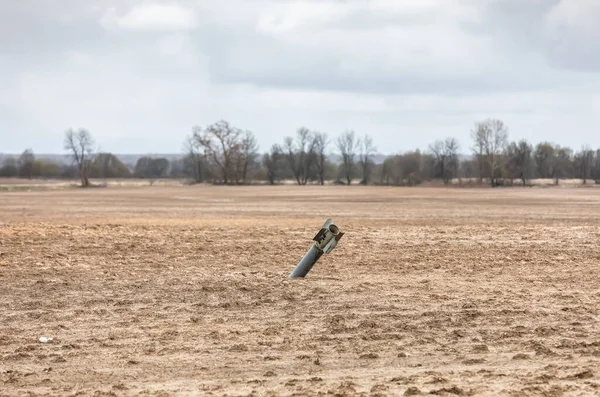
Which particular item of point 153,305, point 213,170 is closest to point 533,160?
point 213,170

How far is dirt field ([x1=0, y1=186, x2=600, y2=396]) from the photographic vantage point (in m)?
7.40

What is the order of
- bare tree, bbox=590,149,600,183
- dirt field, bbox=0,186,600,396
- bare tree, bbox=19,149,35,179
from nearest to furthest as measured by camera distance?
dirt field, bbox=0,186,600,396, bare tree, bbox=590,149,600,183, bare tree, bbox=19,149,35,179

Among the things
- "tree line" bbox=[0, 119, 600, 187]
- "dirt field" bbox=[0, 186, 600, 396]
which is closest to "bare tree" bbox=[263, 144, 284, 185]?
"tree line" bbox=[0, 119, 600, 187]

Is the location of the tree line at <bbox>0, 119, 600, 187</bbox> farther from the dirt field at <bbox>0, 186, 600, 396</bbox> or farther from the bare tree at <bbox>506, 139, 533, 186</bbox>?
the dirt field at <bbox>0, 186, 600, 396</bbox>

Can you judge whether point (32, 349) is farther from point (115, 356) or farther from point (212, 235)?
point (212, 235)

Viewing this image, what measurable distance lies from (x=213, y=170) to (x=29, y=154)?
68.7 meters

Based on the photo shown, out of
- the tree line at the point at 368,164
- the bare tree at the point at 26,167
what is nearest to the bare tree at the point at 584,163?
the tree line at the point at 368,164

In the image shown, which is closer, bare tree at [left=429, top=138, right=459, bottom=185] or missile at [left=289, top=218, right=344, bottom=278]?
missile at [left=289, top=218, right=344, bottom=278]

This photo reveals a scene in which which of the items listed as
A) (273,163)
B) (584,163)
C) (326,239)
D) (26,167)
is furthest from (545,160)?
(326,239)

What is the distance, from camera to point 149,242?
63.7 feet

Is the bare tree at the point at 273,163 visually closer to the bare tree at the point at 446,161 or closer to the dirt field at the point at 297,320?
the bare tree at the point at 446,161

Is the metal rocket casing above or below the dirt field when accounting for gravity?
above

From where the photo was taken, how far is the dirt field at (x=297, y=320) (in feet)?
24.3

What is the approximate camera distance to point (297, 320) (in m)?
10.1
